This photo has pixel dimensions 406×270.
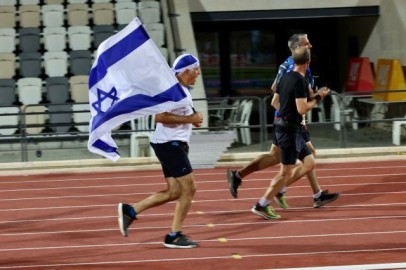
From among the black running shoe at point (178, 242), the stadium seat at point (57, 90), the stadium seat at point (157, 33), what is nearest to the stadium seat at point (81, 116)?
the stadium seat at point (57, 90)

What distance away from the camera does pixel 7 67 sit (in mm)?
21953

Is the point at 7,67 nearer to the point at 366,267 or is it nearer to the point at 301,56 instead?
the point at 301,56

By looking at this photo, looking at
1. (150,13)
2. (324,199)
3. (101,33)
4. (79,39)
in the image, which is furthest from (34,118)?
(324,199)

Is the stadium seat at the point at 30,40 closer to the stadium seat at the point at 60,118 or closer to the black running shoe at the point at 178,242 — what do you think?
the stadium seat at the point at 60,118

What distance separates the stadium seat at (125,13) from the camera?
928 inches

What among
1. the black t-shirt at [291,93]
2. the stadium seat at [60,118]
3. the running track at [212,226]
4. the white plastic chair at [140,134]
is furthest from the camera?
the stadium seat at [60,118]

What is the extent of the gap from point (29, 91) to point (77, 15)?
352 cm

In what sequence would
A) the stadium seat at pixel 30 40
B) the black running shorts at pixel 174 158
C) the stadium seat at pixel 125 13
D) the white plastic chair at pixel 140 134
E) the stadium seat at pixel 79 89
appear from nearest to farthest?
the black running shorts at pixel 174 158 → the white plastic chair at pixel 140 134 → the stadium seat at pixel 79 89 → the stadium seat at pixel 30 40 → the stadium seat at pixel 125 13

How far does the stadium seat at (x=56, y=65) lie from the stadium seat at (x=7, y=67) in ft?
2.32

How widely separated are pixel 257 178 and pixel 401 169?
8.11 feet

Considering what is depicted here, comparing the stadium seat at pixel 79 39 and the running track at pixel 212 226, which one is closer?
the running track at pixel 212 226

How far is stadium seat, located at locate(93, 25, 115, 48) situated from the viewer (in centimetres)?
2283

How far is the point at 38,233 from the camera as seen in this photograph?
11703 millimetres

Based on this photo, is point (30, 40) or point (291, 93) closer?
point (291, 93)
